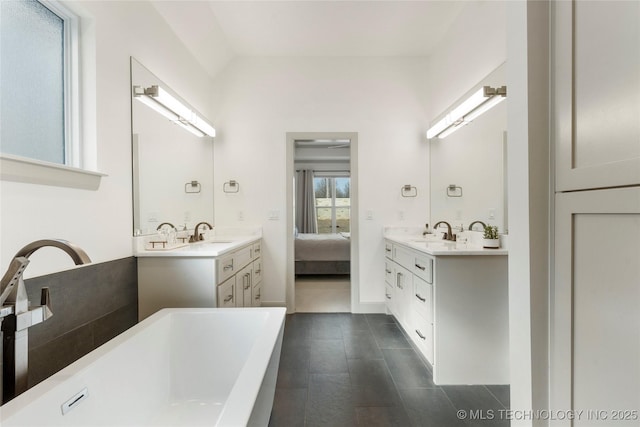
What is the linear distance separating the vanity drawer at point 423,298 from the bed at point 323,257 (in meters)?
2.60

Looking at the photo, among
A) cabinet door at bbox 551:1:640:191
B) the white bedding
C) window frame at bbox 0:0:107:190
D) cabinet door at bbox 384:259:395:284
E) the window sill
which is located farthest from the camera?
the white bedding

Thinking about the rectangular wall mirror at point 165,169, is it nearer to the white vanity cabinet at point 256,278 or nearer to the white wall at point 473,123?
the white vanity cabinet at point 256,278

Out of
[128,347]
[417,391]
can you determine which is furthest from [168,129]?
[417,391]

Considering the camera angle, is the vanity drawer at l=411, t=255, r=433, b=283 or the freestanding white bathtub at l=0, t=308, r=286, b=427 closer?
the freestanding white bathtub at l=0, t=308, r=286, b=427

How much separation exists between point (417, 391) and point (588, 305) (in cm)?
140

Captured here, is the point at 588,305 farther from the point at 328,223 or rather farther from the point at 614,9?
the point at 328,223

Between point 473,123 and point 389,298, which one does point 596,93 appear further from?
point 389,298

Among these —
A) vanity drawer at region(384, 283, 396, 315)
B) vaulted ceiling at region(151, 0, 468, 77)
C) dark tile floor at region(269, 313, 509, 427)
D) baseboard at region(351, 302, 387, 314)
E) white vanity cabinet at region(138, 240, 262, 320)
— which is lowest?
dark tile floor at region(269, 313, 509, 427)

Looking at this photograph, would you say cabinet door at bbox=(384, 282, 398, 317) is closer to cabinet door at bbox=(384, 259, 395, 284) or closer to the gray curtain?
cabinet door at bbox=(384, 259, 395, 284)

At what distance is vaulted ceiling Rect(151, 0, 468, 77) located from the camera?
2.41 meters

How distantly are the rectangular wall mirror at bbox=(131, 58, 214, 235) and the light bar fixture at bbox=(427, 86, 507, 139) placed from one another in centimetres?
236

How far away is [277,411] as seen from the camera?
5.25ft

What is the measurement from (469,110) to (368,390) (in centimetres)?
226

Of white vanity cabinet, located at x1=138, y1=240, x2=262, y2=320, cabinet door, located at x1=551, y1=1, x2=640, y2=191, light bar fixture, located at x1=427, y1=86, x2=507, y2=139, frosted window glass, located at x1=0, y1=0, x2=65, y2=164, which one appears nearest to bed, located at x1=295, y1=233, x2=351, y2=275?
light bar fixture, located at x1=427, y1=86, x2=507, y2=139
